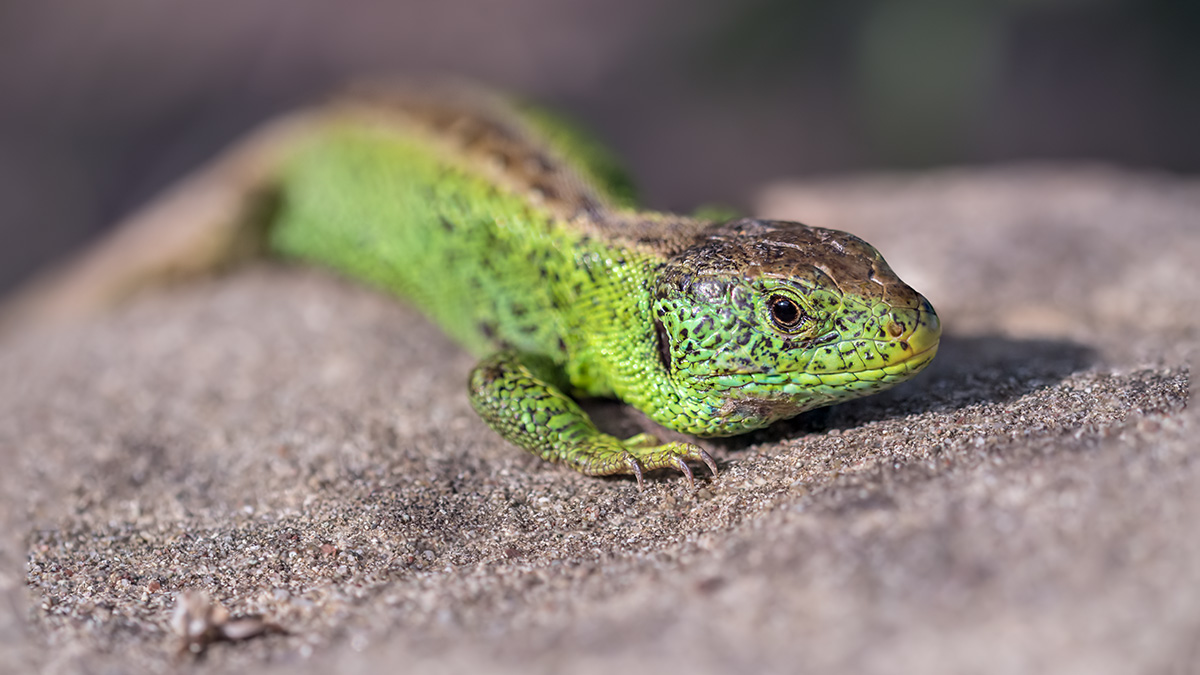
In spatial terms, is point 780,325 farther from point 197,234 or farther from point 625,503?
point 197,234

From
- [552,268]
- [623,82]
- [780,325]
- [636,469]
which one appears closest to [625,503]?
[636,469]

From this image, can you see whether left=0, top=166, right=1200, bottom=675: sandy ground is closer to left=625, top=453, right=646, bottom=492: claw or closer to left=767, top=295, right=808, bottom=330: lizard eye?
left=625, top=453, right=646, bottom=492: claw

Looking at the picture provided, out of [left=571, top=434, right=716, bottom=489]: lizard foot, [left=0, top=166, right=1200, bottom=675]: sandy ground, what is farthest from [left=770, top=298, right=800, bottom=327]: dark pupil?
[left=571, top=434, right=716, bottom=489]: lizard foot

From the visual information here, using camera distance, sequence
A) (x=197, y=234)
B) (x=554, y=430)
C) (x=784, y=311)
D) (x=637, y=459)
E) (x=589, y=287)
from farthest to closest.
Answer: (x=197, y=234) → (x=589, y=287) → (x=554, y=430) → (x=637, y=459) → (x=784, y=311)

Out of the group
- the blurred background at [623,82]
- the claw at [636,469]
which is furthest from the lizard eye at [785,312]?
the blurred background at [623,82]

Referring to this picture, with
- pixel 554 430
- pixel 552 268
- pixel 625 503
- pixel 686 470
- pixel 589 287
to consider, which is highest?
pixel 552 268

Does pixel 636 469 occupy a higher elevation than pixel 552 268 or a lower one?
lower
